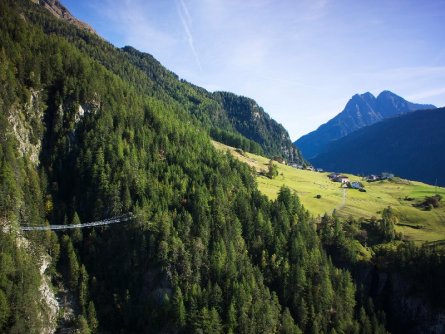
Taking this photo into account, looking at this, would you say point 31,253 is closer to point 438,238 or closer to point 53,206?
point 53,206

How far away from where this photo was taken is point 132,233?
345ft

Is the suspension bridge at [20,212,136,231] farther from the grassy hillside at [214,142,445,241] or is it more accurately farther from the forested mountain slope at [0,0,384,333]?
the grassy hillside at [214,142,445,241]

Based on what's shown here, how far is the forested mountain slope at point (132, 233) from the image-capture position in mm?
90625

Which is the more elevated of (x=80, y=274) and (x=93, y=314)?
(x=80, y=274)

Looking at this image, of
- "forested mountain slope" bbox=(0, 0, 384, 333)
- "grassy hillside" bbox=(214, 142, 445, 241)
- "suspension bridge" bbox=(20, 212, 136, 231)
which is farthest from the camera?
"grassy hillside" bbox=(214, 142, 445, 241)

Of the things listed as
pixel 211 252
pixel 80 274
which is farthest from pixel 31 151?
pixel 211 252

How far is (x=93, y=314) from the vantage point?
89875 millimetres

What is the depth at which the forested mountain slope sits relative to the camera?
297ft

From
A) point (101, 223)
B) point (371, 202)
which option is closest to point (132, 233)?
point (101, 223)

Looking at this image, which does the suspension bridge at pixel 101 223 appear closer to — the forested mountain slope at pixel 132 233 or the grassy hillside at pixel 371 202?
the forested mountain slope at pixel 132 233

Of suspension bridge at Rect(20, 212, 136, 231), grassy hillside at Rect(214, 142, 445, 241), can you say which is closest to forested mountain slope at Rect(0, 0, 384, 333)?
suspension bridge at Rect(20, 212, 136, 231)

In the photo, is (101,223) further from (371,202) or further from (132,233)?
(371,202)

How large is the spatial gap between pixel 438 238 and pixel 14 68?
147 m

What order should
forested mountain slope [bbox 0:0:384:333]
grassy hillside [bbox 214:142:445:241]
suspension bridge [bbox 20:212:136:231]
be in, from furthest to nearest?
grassy hillside [bbox 214:142:445:241], suspension bridge [bbox 20:212:136:231], forested mountain slope [bbox 0:0:384:333]
